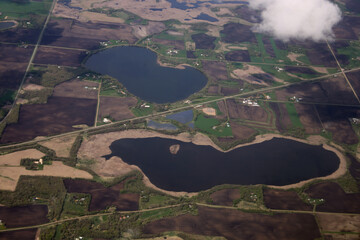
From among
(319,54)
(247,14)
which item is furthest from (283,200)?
(247,14)

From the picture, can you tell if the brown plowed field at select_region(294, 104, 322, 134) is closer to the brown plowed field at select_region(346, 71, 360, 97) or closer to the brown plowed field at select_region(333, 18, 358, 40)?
the brown plowed field at select_region(346, 71, 360, 97)

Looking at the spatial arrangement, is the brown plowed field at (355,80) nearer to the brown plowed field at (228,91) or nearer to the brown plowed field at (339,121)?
the brown plowed field at (339,121)

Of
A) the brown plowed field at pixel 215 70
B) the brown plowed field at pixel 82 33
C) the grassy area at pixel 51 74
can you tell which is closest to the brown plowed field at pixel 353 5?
the brown plowed field at pixel 215 70

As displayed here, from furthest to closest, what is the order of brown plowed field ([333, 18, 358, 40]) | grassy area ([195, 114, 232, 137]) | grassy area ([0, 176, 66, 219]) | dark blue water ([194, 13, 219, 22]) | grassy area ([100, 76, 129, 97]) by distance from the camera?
dark blue water ([194, 13, 219, 22]), brown plowed field ([333, 18, 358, 40]), grassy area ([100, 76, 129, 97]), grassy area ([195, 114, 232, 137]), grassy area ([0, 176, 66, 219])

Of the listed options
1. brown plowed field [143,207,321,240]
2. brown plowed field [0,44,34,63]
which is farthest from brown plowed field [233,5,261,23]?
brown plowed field [143,207,321,240]

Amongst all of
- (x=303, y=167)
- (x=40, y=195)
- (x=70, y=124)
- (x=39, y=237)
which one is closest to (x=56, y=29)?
(x=70, y=124)

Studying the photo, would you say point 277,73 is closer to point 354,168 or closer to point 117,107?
point 354,168
